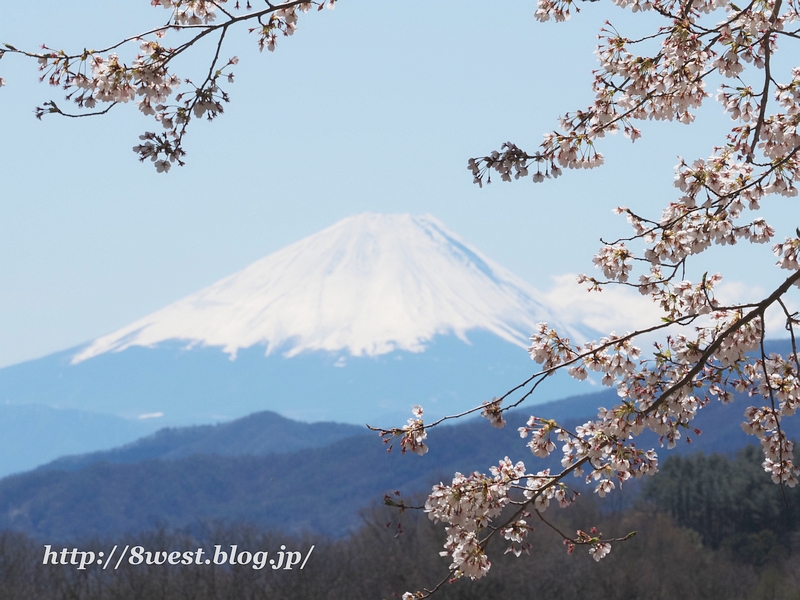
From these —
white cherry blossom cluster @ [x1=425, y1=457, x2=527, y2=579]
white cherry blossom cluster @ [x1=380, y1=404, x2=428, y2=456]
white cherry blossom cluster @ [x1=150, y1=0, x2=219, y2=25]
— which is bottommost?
white cherry blossom cluster @ [x1=425, y1=457, x2=527, y2=579]

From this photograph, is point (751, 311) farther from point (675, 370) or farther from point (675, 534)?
point (675, 534)

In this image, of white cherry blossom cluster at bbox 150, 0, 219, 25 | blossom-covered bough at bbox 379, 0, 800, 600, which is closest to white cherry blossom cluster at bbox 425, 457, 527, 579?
blossom-covered bough at bbox 379, 0, 800, 600

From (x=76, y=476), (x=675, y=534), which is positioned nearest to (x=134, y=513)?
(x=76, y=476)

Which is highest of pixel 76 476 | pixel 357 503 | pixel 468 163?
pixel 76 476

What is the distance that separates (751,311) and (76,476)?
208 m

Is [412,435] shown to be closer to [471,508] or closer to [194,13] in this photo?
[471,508]

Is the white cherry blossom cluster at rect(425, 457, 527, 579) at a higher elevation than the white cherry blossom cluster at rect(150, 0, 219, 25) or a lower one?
lower

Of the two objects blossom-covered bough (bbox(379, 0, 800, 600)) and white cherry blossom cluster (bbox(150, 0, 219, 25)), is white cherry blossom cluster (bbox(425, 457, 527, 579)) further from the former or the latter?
white cherry blossom cluster (bbox(150, 0, 219, 25))

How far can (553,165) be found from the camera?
4938 millimetres

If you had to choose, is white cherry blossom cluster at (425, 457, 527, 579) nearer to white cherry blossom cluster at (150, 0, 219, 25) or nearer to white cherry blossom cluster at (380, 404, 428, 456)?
white cherry blossom cluster at (380, 404, 428, 456)

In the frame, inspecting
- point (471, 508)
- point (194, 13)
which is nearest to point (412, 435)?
point (471, 508)

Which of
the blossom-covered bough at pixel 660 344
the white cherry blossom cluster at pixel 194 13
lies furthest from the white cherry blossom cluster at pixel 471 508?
the white cherry blossom cluster at pixel 194 13

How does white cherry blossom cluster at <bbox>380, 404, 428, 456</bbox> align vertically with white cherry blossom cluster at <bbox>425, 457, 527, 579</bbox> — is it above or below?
above

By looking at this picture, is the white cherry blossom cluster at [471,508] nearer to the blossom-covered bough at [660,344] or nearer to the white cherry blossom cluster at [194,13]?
the blossom-covered bough at [660,344]
